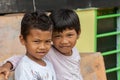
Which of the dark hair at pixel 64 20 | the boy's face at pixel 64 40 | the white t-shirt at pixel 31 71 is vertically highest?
the dark hair at pixel 64 20

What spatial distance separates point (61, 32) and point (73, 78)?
1.38 feet

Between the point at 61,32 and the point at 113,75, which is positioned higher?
the point at 61,32

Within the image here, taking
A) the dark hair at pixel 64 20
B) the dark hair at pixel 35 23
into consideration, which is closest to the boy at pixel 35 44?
the dark hair at pixel 35 23

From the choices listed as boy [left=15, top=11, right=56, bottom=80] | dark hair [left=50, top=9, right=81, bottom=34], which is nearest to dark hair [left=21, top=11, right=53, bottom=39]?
boy [left=15, top=11, right=56, bottom=80]

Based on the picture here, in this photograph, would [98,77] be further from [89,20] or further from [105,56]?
[105,56]

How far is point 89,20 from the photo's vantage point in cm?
531

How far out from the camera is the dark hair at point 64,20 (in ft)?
10.0

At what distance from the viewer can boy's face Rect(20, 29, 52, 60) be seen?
9.18 ft

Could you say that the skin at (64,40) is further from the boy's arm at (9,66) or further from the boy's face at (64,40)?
the boy's arm at (9,66)

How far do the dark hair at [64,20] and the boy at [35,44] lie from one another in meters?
0.16

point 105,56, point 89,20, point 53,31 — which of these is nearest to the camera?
point 53,31

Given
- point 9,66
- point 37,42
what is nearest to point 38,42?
point 37,42

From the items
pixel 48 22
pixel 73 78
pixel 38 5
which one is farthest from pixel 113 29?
pixel 48 22

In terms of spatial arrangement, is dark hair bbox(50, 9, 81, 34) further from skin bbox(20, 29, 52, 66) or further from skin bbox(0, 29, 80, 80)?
skin bbox(20, 29, 52, 66)
